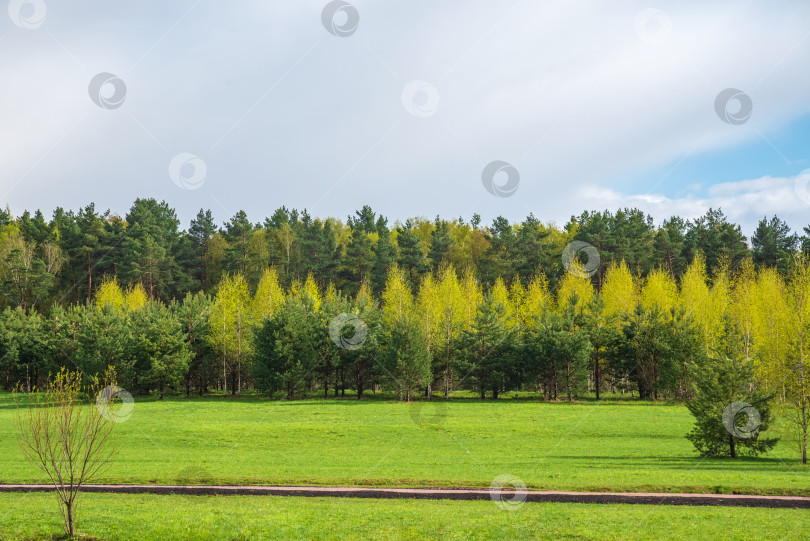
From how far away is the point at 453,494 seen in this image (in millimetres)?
21016

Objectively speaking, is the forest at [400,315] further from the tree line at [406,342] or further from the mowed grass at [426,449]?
the mowed grass at [426,449]

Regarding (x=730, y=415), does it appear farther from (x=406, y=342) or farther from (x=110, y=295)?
(x=110, y=295)

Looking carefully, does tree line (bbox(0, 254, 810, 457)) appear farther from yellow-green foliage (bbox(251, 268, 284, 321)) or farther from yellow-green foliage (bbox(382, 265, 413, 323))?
yellow-green foliage (bbox(251, 268, 284, 321))

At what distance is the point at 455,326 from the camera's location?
66375 mm

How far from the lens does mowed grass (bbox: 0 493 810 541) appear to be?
15.9 m

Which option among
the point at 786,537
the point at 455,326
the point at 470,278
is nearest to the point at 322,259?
the point at 470,278

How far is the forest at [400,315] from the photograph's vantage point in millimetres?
59875

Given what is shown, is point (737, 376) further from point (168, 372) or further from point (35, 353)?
point (35, 353)

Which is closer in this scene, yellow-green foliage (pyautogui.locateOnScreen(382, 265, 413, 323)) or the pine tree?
the pine tree

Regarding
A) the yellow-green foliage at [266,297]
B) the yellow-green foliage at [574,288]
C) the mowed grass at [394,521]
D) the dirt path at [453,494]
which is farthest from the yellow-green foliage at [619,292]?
the mowed grass at [394,521]

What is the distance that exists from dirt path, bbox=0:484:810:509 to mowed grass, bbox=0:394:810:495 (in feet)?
3.28

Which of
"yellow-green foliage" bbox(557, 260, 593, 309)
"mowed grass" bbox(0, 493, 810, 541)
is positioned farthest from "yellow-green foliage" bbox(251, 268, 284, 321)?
"mowed grass" bbox(0, 493, 810, 541)

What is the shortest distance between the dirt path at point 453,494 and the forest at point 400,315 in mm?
17430

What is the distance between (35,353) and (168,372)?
21.3 metres
